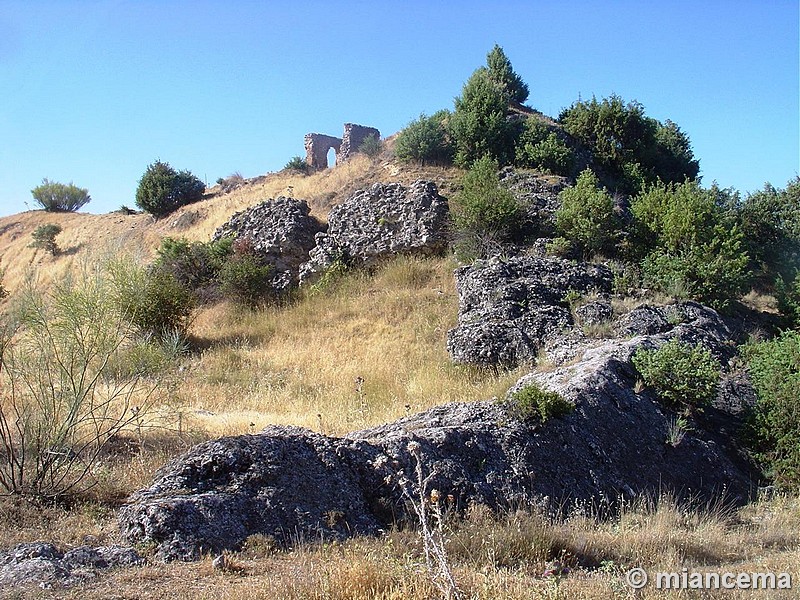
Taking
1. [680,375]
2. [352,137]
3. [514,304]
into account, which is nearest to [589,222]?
[514,304]

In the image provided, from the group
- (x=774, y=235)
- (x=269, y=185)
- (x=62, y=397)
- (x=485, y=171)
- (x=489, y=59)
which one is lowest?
(x=62, y=397)

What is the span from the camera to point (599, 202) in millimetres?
14914

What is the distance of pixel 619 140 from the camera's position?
2072 centimetres

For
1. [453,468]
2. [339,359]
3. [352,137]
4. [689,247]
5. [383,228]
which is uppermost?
A: [352,137]

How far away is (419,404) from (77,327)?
4.96 meters

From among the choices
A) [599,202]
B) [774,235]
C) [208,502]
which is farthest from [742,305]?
[208,502]

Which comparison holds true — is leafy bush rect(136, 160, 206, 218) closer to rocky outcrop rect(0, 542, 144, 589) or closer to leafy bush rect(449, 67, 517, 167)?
leafy bush rect(449, 67, 517, 167)

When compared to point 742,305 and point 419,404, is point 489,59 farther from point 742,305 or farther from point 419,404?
point 419,404

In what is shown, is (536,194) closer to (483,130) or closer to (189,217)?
(483,130)

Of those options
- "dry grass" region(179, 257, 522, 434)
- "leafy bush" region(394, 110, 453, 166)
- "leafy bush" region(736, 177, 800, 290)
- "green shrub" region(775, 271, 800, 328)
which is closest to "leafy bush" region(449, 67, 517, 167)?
"leafy bush" region(394, 110, 453, 166)

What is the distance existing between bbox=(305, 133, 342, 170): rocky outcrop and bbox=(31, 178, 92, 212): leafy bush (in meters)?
13.8

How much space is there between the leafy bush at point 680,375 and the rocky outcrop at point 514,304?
2.76m

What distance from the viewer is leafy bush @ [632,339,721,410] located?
321 inches

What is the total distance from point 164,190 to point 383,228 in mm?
14252
